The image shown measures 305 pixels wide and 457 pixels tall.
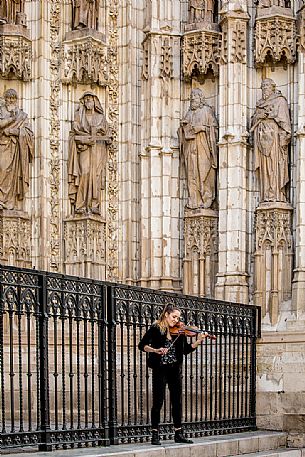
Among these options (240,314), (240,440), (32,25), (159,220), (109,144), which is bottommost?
(240,440)

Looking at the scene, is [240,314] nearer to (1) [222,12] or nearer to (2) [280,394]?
(2) [280,394]

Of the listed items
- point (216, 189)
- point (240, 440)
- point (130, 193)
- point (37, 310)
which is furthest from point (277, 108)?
point (37, 310)

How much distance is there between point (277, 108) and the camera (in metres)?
14.7

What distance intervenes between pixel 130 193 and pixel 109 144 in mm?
738

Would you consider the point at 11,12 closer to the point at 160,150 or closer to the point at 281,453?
the point at 160,150

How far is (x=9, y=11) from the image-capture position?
1502 centimetres

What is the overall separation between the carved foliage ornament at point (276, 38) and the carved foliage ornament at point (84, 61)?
221 centimetres

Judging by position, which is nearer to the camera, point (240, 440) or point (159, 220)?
point (240, 440)

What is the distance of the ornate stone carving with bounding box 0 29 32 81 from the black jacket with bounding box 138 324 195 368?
19.4 ft

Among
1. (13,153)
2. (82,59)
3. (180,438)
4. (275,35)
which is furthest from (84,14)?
(180,438)

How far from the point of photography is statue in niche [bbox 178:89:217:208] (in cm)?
1507

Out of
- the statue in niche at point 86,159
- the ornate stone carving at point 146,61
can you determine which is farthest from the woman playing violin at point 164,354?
the ornate stone carving at point 146,61

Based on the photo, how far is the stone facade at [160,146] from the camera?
14.6 m

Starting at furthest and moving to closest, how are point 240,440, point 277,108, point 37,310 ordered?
point 277,108 < point 240,440 < point 37,310
